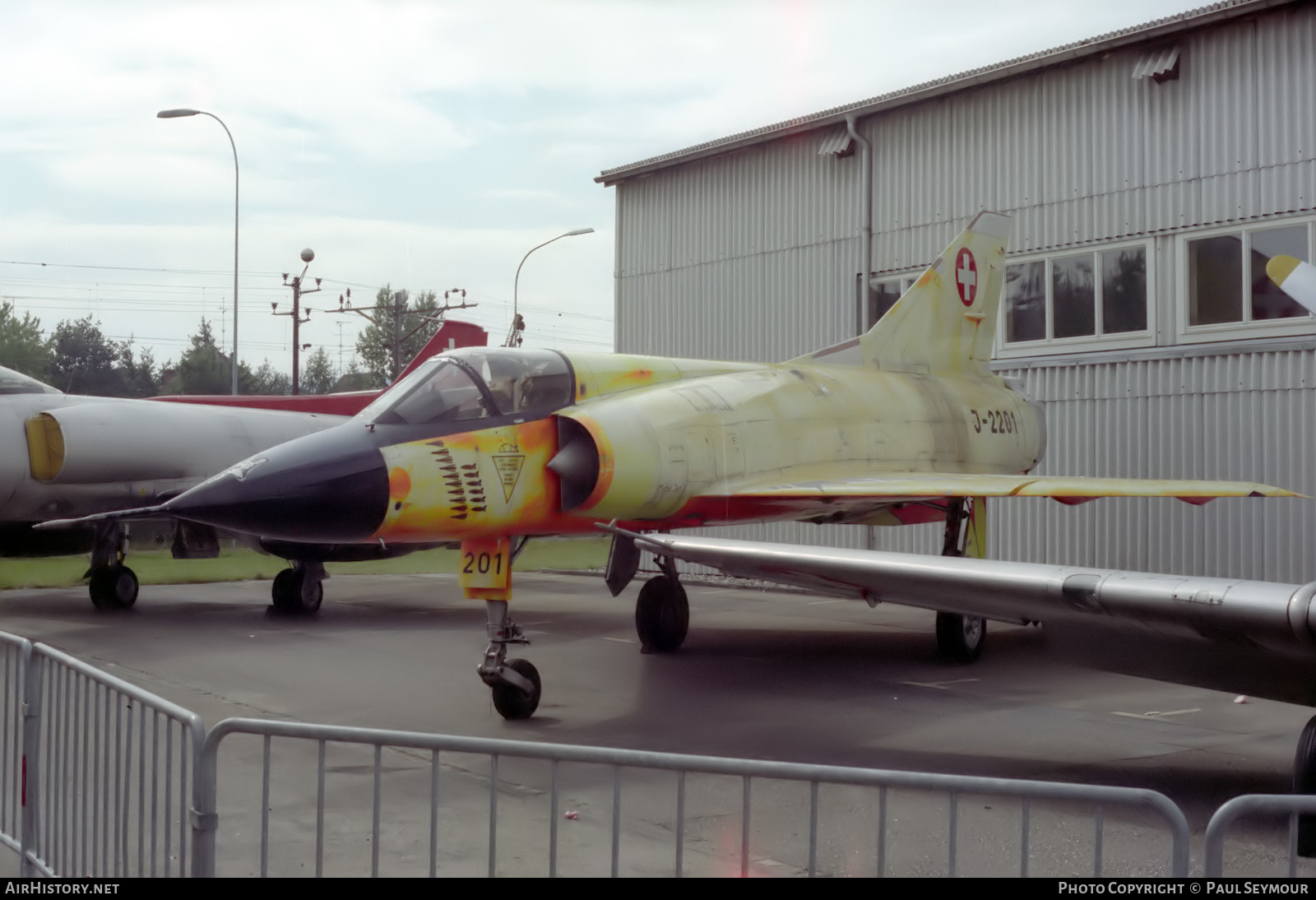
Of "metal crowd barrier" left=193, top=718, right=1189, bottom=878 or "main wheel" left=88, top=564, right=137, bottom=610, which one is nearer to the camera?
"metal crowd barrier" left=193, top=718, right=1189, bottom=878

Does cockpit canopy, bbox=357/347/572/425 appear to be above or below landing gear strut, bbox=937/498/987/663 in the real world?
above

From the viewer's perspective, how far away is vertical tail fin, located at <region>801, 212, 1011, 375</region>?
477 inches

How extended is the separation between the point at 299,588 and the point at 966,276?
8.45 meters

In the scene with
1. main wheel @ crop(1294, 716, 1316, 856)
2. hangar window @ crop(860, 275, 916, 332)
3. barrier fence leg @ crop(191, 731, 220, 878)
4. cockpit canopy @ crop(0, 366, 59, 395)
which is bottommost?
main wheel @ crop(1294, 716, 1316, 856)

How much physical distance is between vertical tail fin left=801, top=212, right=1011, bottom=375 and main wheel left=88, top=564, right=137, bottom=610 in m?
8.72

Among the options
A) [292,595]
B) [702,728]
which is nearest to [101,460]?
[292,595]

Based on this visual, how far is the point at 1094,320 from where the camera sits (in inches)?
577

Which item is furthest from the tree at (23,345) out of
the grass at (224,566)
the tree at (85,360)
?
the grass at (224,566)

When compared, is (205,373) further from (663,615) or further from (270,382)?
(663,615)

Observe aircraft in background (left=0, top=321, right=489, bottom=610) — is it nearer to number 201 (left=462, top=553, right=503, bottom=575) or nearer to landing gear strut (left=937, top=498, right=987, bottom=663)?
number 201 (left=462, top=553, right=503, bottom=575)

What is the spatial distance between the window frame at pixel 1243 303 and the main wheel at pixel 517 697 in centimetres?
912

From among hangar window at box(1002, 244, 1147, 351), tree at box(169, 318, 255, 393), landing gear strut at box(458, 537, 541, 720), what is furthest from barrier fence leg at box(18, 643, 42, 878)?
tree at box(169, 318, 255, 393)

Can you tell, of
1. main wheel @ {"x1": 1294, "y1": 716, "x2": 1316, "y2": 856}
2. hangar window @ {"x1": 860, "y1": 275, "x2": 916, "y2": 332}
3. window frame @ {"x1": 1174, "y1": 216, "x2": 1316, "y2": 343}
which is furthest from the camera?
hangar window @ {"x1": 860, "y1": 275, "x2": 916, "y2": 332}

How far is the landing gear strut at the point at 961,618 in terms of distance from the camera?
10672mm
